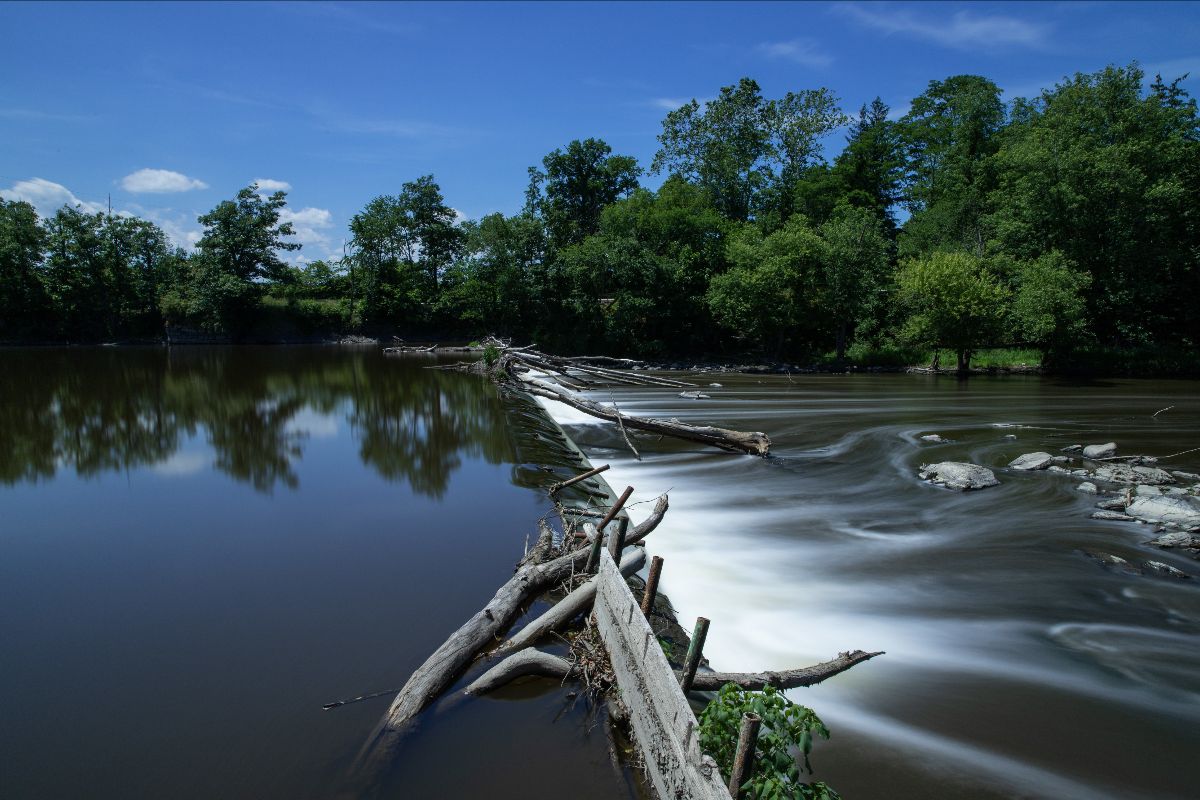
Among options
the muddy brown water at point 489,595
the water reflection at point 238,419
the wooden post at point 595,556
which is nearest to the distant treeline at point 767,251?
the water reflection at point 238,419

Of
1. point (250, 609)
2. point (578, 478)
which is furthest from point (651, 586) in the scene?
point (250, 609)

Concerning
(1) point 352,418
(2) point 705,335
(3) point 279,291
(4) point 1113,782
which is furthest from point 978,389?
(3) point 279,291

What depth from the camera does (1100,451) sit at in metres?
14.7

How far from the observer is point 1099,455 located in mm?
14562

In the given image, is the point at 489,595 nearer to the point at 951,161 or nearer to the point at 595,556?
the point at 595,556

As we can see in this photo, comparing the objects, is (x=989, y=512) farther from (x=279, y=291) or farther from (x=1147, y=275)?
(x=279, y=291)

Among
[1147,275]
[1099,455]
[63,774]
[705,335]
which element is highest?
[1147,275]

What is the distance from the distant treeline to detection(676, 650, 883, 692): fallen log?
3306 cm

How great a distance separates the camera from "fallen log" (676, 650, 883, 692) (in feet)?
17.0

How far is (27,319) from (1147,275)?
264 feet

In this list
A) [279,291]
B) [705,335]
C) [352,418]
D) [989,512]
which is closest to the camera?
[989,512]

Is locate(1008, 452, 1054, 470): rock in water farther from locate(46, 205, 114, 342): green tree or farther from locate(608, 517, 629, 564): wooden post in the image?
locate(46, 205, 114, 342): green tree

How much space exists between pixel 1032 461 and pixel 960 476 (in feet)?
7.68

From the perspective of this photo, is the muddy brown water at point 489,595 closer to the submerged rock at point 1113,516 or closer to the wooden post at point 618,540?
the submerged rock at point 1113,516
